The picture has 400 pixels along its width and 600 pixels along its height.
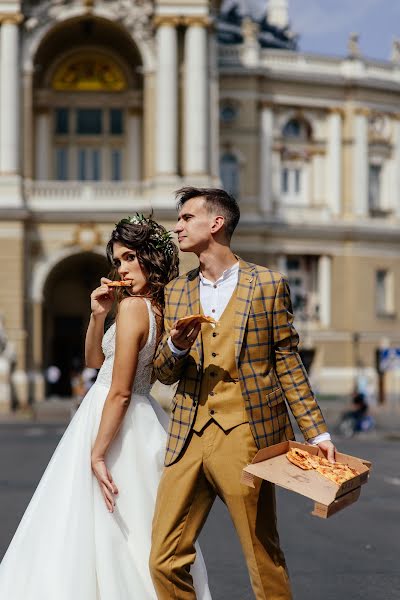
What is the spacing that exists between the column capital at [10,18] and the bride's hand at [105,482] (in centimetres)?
3346

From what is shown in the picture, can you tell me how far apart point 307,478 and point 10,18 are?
112 ft

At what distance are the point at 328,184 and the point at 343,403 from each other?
942 cm

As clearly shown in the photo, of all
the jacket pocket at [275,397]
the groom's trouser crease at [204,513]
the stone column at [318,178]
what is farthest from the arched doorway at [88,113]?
the groom's trouser crease at [204,513]

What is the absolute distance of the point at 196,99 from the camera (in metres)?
36.8

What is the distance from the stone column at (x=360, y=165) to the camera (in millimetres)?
44406

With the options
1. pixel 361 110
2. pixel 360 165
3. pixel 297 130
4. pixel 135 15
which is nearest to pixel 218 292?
pixel 135 15

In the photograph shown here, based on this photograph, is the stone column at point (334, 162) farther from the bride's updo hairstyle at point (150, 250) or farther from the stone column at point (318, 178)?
the bride's updo hairstyle at point (150, 250)

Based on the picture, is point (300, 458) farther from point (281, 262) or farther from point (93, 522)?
point (281, 262)

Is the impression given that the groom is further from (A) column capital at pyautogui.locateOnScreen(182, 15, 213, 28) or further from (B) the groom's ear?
(A) column capital at pyautogui.locateOnScreen(182, 15, 213, 28)

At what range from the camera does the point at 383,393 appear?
42375mm

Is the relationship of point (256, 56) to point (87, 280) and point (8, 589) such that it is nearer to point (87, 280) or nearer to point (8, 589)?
point (87, 280)

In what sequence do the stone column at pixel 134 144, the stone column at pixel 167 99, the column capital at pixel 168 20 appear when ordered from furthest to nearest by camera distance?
the stone column at pixel 134 144 → the column capital at pixel 168 20 → the stone column at pixel 167 99

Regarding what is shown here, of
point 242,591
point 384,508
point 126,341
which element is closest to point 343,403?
point 384,508

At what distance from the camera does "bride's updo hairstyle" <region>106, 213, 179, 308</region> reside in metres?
5.68
